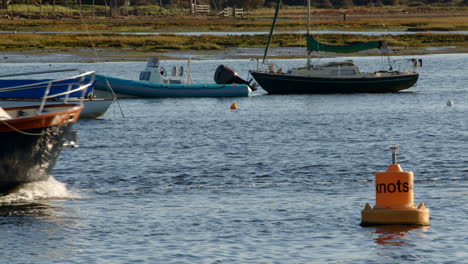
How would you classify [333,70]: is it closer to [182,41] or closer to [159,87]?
[159,87]

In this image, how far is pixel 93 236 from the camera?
52.6ft

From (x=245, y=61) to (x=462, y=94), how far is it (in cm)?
3042

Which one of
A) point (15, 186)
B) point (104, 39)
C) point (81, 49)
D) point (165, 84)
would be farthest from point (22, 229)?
point (104, 39)

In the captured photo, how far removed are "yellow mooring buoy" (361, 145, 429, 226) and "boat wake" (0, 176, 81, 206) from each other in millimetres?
7216

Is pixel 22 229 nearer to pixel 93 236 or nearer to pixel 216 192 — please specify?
pixel 93 236

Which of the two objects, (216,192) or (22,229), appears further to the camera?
(216,192)

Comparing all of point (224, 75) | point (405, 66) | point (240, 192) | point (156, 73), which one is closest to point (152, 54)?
point (405, 66)

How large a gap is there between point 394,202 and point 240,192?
5.49 m

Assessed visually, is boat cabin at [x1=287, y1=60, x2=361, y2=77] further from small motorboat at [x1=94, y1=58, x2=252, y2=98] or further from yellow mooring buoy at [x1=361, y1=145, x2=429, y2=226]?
yellow mooring buoy at [x1=361, y1=145, x2=429, y2=226]

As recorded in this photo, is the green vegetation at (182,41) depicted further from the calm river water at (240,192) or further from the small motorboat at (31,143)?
the small motorboat at (31,143)

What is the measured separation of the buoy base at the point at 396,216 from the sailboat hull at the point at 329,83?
113 ft

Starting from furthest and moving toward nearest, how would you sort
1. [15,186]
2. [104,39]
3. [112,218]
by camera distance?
[104,39] < [15,186] < [112,218]

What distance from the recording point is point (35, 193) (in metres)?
19.7

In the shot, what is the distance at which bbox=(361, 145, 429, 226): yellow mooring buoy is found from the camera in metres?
15.2
